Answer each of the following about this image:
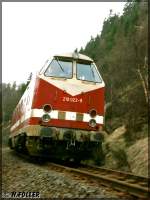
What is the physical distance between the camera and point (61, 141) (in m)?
13.4

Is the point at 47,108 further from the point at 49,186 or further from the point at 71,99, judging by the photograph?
the point at 49,186

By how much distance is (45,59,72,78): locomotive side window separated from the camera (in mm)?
13672

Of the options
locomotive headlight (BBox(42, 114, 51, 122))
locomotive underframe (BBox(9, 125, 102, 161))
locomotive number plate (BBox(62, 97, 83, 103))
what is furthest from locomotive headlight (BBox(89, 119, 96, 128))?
locomotive headlight (BBox(42, 114, 51, 122))

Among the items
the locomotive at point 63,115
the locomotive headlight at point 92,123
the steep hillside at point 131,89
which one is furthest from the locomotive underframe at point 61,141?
the steep hillside at point 131,89

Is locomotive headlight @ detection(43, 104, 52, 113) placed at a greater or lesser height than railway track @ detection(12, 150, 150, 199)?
greater

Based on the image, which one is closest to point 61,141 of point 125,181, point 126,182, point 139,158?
point 139,158

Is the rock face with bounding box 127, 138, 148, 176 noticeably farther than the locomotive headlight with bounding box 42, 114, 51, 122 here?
Yes

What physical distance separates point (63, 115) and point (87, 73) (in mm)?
1703

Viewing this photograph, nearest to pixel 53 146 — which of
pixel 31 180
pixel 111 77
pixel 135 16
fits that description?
pixel 31 180

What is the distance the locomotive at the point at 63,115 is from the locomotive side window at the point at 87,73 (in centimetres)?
18

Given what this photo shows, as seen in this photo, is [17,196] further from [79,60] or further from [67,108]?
[79,60]

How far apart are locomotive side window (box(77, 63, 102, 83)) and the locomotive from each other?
0.18 meters

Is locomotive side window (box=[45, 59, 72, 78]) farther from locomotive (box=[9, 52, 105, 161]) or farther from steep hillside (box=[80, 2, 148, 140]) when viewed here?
steep hillside (box=[80, 2, 148, 140])

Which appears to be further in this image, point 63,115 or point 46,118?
point 63,115
